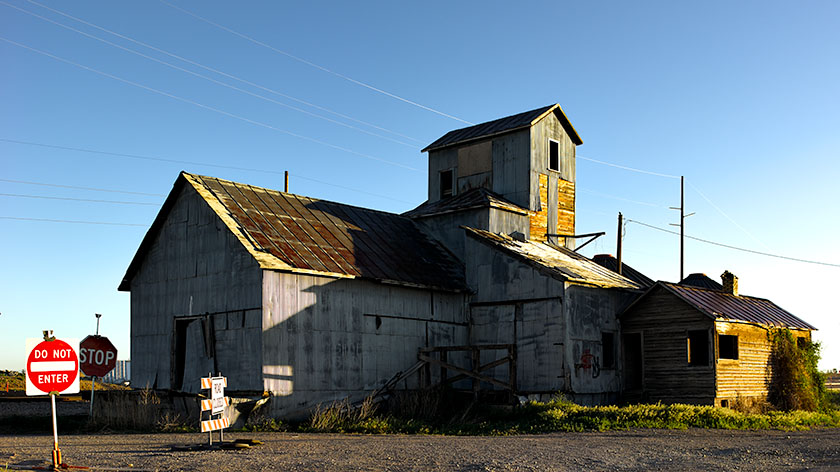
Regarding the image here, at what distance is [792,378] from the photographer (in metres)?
28.7

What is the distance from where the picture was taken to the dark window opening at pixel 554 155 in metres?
33.6

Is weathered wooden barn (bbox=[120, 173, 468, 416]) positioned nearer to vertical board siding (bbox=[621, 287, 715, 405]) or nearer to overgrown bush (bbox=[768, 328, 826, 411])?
vertical board siding (bbox=[621, 287, 715, 405])

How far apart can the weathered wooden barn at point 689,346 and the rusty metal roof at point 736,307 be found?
1.3 inches

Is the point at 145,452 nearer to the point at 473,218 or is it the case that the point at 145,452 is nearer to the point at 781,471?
the point at 781,471

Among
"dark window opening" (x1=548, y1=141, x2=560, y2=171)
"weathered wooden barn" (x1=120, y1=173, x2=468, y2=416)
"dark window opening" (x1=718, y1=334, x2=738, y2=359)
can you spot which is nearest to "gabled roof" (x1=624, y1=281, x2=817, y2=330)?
"dark window opening" (x1=718, y1=334, x2=738, y2=359)

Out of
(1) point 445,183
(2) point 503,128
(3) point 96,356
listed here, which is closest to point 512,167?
(2) point 503,128

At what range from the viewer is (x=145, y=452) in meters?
15.2

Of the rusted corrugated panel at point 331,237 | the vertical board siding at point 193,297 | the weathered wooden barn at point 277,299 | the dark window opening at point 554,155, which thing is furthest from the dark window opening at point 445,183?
the vertical board siding at point 193,297

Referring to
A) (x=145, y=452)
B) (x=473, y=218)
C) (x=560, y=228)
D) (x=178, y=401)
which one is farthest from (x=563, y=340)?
(x=145, y=452)

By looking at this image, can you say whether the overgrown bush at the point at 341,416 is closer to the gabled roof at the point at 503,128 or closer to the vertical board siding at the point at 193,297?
the vertical board siding at the point at 193,297

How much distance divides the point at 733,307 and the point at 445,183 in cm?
1311

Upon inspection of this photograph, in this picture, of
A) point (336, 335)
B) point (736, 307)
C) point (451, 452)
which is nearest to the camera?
point (451, 452)

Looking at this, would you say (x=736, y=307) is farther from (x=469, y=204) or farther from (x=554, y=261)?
(x=469, y=204)

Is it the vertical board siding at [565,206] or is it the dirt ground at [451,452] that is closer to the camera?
the dirt ground at [451,452]
